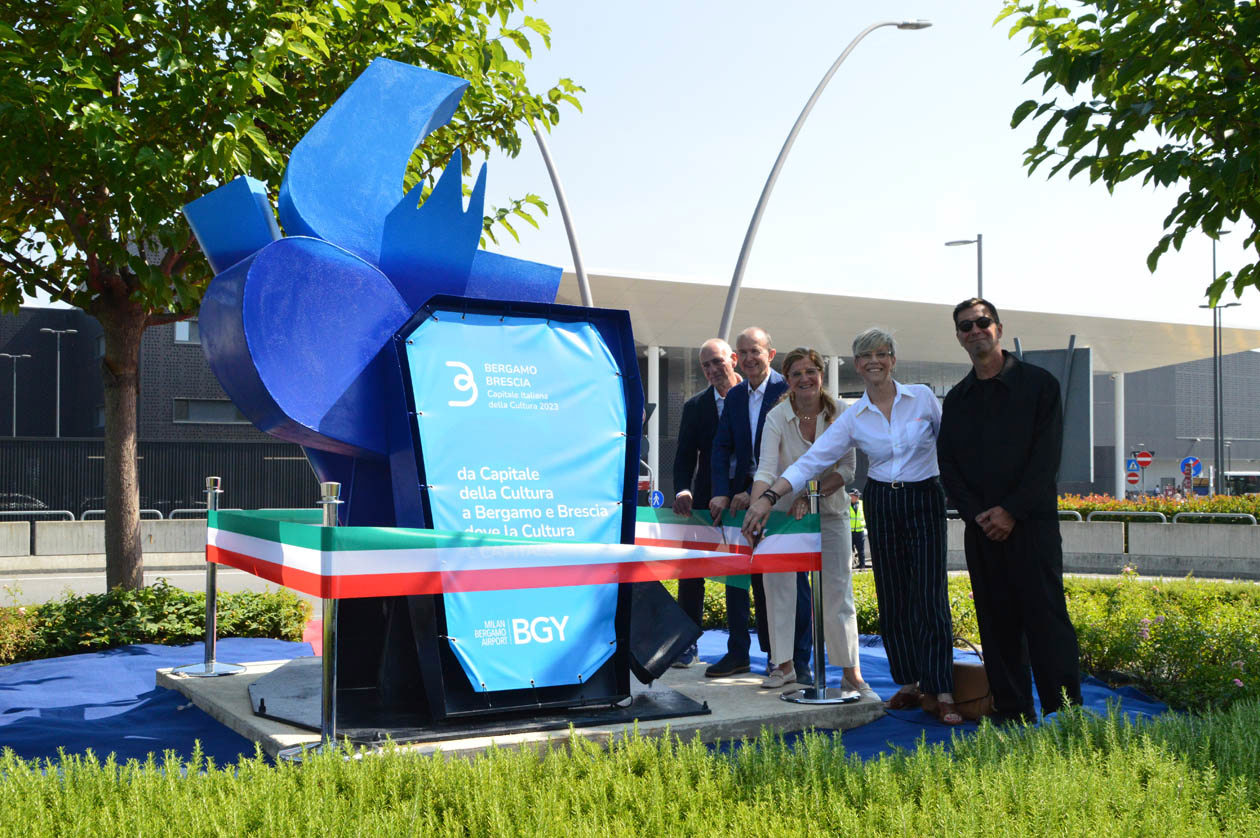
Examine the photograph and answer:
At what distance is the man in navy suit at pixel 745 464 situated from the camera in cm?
728

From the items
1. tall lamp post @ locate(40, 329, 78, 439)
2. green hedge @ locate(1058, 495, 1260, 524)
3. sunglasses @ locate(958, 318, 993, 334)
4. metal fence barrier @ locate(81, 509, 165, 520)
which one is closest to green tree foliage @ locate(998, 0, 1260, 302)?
sunglasses @ locate(958, 318, 993, 334)

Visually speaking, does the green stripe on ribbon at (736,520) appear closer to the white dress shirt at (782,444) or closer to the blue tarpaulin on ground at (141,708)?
the white dress shirt at (782,444)

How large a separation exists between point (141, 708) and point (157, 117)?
4.10 m

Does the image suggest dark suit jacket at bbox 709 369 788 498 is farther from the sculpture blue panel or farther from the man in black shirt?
the man in black shirt

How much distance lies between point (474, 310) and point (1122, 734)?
382 centimetres

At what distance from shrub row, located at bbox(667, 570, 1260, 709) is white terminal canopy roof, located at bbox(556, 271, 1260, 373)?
15.9 m

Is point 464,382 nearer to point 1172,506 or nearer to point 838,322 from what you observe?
point 1172,506

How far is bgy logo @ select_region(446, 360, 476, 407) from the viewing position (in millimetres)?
6098

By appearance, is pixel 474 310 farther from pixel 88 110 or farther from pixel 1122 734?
pixel 1122 734

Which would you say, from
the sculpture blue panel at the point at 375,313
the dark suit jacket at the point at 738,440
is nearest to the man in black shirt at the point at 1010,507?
the dark suit jacket at the point at 738,440

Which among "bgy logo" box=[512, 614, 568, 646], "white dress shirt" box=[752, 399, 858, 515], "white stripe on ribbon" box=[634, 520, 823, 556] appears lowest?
"bgy logo" box=[512, 614, 568, 646]

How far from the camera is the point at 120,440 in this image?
32.3 feet

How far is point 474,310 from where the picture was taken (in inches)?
247

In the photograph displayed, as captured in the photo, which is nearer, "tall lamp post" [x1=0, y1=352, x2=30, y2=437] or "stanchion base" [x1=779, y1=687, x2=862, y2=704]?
"stanchion base" [x1=779, y1=687, x2=862, y2=704]
